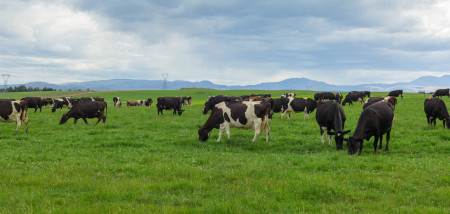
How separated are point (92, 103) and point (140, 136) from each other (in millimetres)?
9238

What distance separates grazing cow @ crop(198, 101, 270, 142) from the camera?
16125 mm

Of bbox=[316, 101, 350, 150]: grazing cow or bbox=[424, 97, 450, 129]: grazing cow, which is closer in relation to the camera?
bbox=[316, 101, 350, 150]: grazing cow

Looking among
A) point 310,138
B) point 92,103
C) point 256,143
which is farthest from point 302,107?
point 92,103

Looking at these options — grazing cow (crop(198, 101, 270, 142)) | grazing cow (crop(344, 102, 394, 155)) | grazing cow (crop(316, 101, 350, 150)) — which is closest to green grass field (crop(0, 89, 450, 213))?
grazing cow (crop(344, 102, 394, 155))

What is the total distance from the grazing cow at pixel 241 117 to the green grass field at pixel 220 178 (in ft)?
4.04

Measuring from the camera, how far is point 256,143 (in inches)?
607

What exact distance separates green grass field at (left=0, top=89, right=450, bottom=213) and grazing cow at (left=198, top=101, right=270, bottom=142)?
1231 mm

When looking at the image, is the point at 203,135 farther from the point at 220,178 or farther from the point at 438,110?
the point at 438,110

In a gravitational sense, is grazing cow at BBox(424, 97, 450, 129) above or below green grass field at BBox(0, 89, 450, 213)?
above

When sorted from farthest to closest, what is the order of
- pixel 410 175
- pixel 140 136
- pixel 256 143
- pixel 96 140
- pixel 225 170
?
pixel 140 136 < pixel 96 140 < pixel 256 143 < pixel 225 170 < pixel 410 175

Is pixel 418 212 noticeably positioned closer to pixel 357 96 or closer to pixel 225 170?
pixel 225 170

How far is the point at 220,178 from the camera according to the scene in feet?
29.6

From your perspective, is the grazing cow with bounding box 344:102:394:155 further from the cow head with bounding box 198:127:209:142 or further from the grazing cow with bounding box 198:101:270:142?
the cow head with bounding box 198:127:209:142

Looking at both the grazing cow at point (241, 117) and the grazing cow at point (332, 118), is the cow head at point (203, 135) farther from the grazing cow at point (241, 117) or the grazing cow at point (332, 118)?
the grazing cow at point (332, 118)
